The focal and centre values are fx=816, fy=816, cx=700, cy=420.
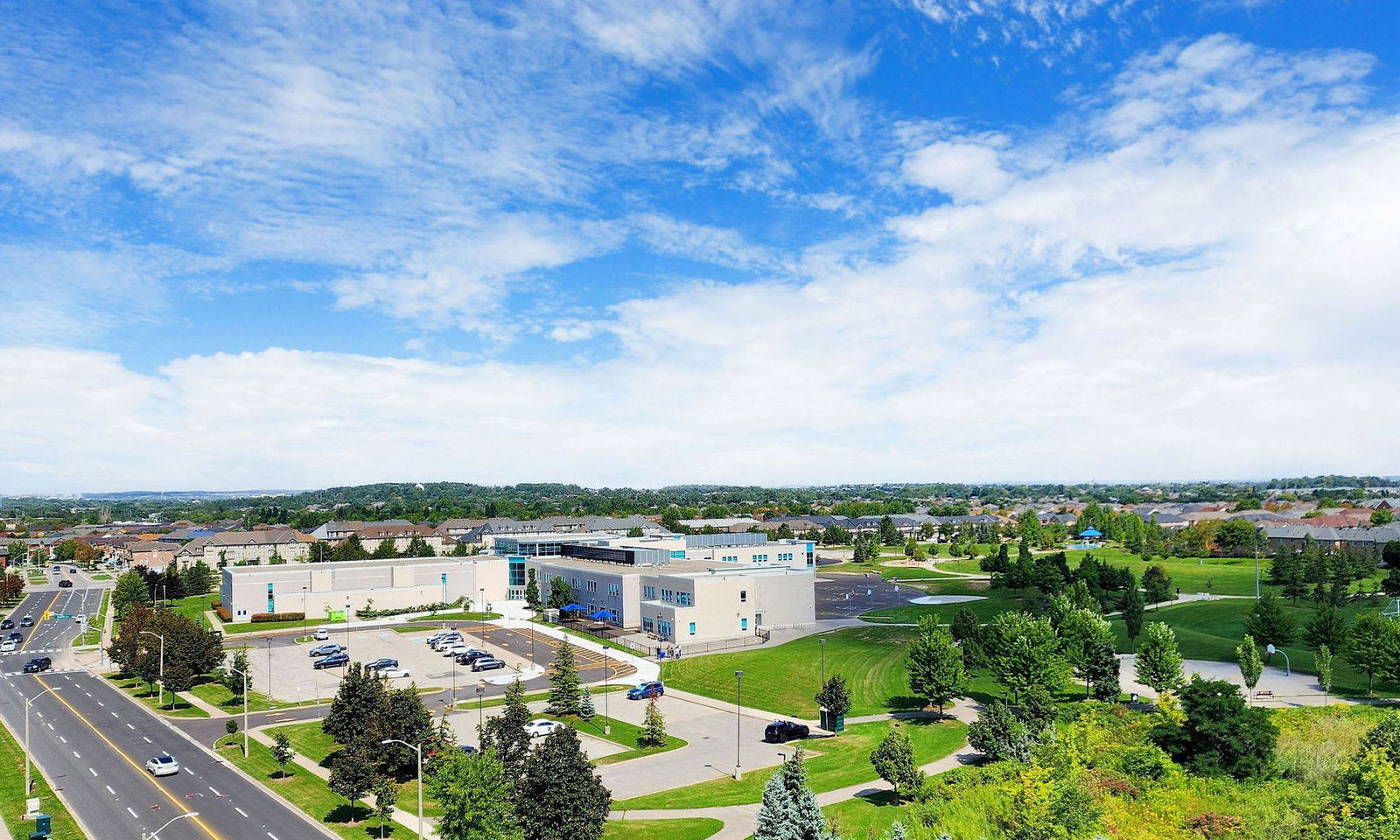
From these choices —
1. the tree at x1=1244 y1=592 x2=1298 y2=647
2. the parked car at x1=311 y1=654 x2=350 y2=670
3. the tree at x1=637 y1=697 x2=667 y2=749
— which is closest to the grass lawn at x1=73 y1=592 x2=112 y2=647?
the parked car at x1=311 y1=654 x2=350 y2=670

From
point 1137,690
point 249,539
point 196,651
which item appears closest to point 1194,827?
point 1137,690

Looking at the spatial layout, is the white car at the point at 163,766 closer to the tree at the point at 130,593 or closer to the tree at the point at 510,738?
the tree at the point at 510,738

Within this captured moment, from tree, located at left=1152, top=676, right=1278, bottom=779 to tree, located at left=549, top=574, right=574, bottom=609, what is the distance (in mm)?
71836

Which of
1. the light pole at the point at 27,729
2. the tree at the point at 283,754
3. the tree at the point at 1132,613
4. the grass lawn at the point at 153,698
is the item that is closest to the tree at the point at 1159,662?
the tree at the point at 1132,613

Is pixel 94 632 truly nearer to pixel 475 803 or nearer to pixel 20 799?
pixel 20 799

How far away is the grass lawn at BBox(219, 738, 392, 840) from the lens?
4128cm

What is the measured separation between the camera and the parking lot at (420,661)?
71.3 m

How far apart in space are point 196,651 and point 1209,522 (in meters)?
183

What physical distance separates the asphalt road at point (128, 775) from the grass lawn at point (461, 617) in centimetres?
3765

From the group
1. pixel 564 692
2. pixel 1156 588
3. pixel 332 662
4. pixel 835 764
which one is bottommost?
pixel 835 764

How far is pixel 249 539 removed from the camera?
177 meters

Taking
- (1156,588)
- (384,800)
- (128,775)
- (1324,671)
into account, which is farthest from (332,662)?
(1156,588)

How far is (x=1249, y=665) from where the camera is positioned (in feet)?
210

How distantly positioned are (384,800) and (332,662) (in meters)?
44.3
